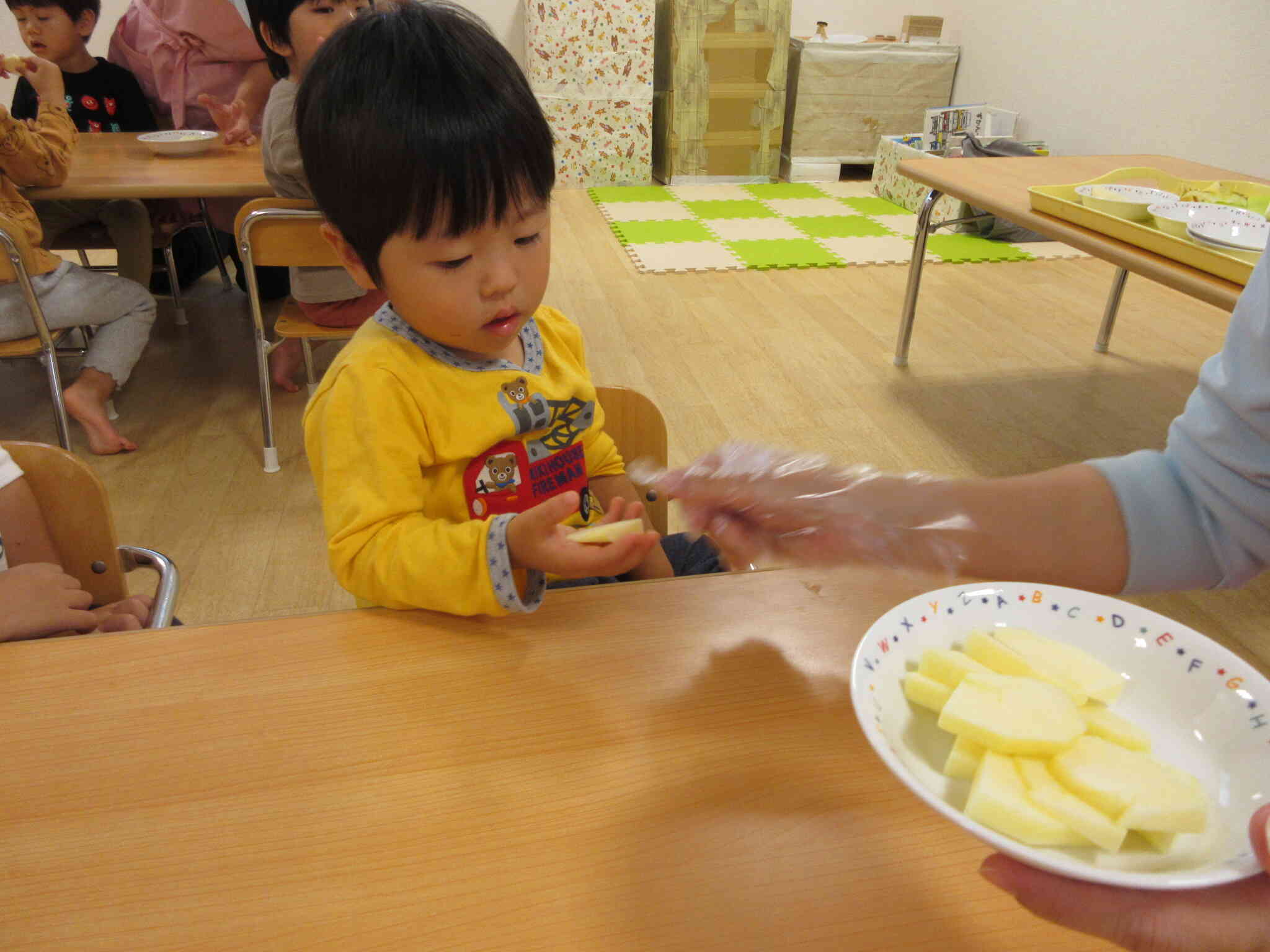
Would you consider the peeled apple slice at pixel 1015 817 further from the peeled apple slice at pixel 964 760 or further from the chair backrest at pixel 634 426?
the chair backrest at pixel 634 426

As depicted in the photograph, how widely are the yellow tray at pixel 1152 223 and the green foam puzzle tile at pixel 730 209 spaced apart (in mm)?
2230

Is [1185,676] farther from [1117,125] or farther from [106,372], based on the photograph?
[1117,125]

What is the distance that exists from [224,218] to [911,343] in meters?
2.42

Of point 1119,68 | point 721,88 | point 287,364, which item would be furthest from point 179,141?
point 1119,68

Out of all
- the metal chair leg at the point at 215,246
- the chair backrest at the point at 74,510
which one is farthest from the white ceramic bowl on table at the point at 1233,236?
the metal chair leg at the point at 215,246

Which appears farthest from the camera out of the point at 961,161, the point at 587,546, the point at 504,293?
the point at 961,161

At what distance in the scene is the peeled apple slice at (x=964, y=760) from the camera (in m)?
0.44

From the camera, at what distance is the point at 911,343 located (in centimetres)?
296

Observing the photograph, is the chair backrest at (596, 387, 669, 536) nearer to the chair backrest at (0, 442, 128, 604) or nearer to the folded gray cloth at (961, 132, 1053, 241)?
the chair backrest at (0, 442, 128, 604)

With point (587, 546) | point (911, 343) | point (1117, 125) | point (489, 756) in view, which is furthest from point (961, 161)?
point (489, 756)

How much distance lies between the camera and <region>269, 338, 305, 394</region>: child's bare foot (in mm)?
2611

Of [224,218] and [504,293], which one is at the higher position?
[504,293]

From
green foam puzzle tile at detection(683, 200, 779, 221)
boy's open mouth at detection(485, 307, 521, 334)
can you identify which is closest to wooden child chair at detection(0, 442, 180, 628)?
boy's open mouth at detection(485, 307, 521, 334)

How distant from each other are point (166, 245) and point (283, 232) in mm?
1509
